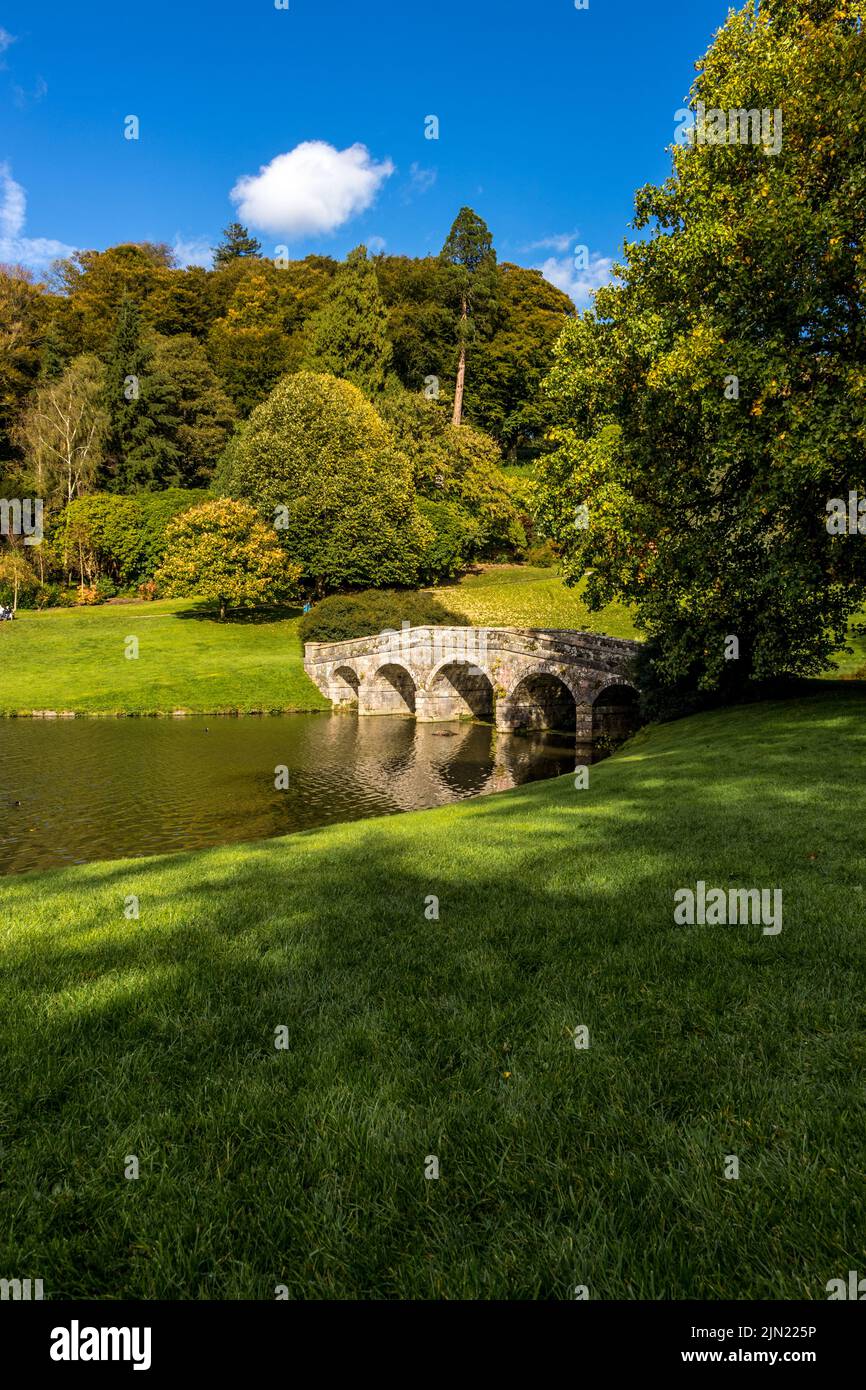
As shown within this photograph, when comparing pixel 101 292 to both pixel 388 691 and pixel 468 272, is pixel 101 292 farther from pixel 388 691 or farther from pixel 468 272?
pixel 388 691

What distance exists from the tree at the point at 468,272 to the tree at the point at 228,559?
105 feet

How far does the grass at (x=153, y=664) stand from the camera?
46.6 meters

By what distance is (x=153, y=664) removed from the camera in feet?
170

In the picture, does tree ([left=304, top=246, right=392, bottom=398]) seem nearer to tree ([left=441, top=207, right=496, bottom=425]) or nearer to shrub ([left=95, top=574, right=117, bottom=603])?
tree ([left=441, top=207, right=496, bottom=425])

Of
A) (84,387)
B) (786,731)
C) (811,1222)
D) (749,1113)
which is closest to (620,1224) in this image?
(811,1222)

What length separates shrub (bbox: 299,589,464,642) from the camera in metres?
52.8

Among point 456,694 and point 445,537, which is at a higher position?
point 445,537

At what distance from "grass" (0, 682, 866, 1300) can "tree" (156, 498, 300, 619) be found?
169 ft

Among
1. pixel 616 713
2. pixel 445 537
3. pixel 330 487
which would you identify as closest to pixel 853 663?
pixel 616 713

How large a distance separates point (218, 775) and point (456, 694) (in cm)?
2089

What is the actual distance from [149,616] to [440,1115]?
210 feet

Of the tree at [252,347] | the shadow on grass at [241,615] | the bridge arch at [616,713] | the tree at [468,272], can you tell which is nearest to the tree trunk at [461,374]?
the tree at [468,272]

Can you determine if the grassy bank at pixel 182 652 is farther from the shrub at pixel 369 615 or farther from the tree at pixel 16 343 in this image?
the tree at pixel 16 343

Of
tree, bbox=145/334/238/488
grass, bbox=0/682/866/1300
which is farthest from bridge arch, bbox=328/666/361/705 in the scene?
grass, bbox=0/682/866/1300
